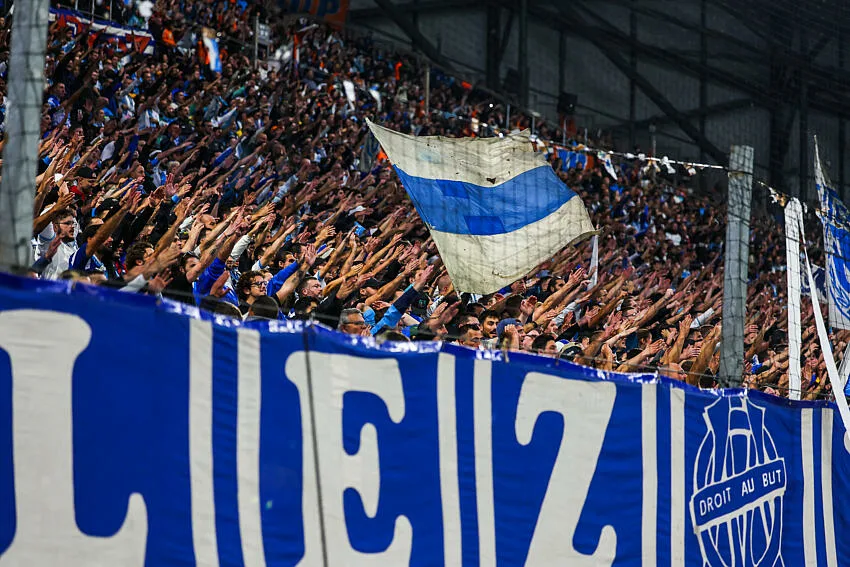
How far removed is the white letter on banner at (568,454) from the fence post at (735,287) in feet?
3.65

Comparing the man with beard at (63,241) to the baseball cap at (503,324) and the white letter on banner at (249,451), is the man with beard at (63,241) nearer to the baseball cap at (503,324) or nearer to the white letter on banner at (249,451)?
the baseball cap at (503,324)

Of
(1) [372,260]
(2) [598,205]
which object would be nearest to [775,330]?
(1) [372,260]

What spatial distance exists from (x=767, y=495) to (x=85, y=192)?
548cm

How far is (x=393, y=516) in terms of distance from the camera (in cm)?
447

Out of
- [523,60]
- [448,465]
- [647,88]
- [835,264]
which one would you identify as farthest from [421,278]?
[647,88]

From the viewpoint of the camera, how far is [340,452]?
428 centimetres

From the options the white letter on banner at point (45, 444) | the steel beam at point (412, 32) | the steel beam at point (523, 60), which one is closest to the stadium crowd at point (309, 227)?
the white letter on banner at point (45, 444)

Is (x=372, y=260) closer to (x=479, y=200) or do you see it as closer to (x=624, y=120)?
(x=479, y=200)

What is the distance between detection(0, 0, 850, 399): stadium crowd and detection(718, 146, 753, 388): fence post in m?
0.31

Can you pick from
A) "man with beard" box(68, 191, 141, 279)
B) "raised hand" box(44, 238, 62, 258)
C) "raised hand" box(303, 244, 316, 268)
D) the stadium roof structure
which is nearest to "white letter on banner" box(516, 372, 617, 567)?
"man with beard" box(68, 191, 141, 279)

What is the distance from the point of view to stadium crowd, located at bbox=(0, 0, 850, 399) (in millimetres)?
7688

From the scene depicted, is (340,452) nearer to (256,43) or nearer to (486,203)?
(486,203)

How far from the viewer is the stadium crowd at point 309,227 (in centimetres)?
769

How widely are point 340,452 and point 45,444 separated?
1.14 metres
